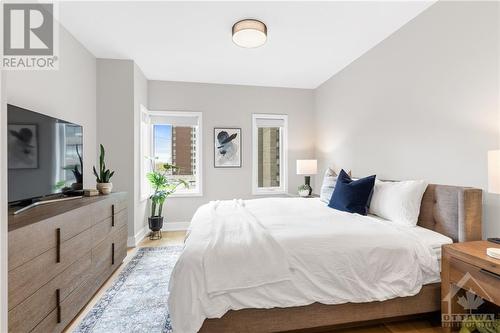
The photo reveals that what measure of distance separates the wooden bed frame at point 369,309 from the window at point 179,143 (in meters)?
3.10

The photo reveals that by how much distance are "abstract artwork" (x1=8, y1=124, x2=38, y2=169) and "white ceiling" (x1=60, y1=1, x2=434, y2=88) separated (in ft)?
4.39

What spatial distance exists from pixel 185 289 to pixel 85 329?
39.4 inches

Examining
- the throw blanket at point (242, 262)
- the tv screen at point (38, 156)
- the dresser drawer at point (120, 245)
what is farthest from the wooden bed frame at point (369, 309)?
the dresser drawer at point (120, 245)

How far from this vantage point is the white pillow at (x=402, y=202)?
6.88 feet

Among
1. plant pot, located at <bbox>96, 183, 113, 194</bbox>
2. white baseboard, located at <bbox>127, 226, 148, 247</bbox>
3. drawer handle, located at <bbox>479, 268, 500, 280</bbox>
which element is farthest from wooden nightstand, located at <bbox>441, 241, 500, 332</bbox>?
white baseboard, located at <bbox>127, 226, 148, 247</bbox>

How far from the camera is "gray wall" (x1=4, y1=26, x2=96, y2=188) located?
6.86 feet

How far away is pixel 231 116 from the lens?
4.51 metres

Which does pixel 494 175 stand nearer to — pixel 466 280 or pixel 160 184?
pixel 466 280

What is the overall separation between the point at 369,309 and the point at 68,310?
A: 2107mm

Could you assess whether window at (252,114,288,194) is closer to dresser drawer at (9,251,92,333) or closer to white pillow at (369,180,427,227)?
white pillow at (369,180,427,227)

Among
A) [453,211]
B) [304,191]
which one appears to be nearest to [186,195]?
[304,191]

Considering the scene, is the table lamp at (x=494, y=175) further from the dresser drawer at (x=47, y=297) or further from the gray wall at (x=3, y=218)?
the dresser drawer at (x=47, y=297)

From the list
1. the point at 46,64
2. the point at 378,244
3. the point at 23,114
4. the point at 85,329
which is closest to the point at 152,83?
the point at 46,64

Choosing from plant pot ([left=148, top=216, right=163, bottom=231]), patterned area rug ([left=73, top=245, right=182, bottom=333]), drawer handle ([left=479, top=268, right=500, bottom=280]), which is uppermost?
drawer handle ([left=479, top=268, right=500, bottom=280])
